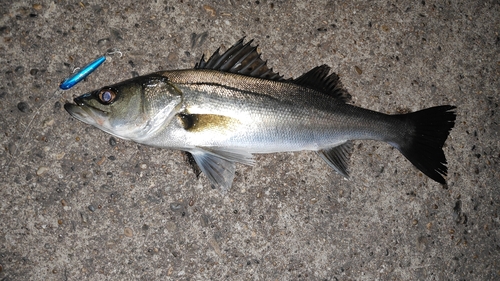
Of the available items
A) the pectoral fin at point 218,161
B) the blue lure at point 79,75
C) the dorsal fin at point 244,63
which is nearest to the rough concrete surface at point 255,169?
the blue lure at point 79,75

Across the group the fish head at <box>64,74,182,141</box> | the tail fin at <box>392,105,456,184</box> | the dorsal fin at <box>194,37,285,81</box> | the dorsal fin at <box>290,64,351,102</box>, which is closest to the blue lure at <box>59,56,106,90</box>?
the fish head at <box>64,74,182,141</box>

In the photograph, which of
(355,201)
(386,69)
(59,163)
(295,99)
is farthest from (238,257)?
(386,69)

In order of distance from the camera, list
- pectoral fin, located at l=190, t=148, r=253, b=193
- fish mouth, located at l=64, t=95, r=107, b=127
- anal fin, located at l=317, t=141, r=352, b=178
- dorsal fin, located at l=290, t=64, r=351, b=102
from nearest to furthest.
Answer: fish mouth, located at l=64, t=95, r=107, b=127 → pectoral fin, located at l=190, t=148, r=253, b=193 → dorsal fin, located at l=290, t=64, r=351, b=102 → anal fin, located at l=317, t=141, r=352, b=178

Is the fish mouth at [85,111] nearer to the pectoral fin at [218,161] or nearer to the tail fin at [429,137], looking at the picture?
the pectoral fin at [218,161]

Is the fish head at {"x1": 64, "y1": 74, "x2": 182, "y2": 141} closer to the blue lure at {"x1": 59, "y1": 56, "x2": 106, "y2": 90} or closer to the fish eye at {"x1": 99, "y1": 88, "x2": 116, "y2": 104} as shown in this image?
the fish eye at {"x1": 99, "y1": 88, "x2": 116, "y2": 104}

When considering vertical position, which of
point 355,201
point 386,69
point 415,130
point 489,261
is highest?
point 386,69

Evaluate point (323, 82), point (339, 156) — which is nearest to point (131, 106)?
point (323, 82)

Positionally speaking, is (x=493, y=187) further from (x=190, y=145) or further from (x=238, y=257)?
(x=190, y=145)
